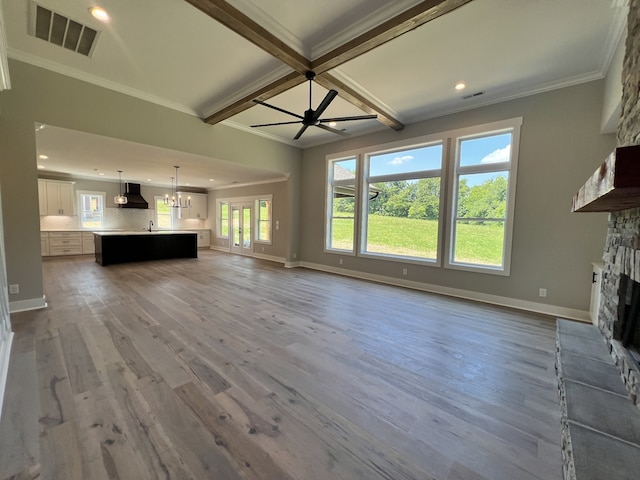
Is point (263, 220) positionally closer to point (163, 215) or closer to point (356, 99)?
point (163, 215)

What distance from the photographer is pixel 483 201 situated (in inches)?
175

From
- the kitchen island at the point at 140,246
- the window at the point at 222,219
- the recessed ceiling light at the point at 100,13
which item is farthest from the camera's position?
the window at the point at 222,219

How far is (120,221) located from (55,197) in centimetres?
192

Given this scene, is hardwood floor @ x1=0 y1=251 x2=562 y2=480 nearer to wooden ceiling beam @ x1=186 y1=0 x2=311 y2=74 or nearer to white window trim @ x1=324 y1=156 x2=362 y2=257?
white window trim @ x1=324 y1=156 x2=362 y2=257

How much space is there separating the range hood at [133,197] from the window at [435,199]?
7.72 meters

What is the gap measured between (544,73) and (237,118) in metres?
5.00

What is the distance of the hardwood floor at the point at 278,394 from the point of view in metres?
1.41

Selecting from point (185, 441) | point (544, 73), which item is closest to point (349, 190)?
point (544, 73)

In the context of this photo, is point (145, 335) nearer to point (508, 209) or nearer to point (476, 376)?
point (476, 376)

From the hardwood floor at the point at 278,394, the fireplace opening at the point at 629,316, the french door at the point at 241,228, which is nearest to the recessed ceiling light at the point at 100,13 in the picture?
the hardwood floor at the point at 278,394

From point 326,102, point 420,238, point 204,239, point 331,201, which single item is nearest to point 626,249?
point 326,102

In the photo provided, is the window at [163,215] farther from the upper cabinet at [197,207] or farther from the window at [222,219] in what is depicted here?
the window at [222,219]

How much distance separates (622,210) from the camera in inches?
81.8

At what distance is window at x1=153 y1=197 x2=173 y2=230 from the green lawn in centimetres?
795
